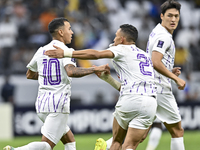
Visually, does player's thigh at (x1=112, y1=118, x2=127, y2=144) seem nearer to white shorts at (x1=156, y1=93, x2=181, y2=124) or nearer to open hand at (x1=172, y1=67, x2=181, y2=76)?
white shorts at (x1=156, y1=93, x2=181, y2=124)

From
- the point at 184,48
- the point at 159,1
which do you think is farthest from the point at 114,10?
the point at 184,48

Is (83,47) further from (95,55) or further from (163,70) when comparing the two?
(95,55)

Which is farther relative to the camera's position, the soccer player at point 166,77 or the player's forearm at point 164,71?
the soccer player at point 166,77

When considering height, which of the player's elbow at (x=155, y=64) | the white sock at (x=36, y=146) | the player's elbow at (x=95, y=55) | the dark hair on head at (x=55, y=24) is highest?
the dark hair on head at (x=55, y=24)

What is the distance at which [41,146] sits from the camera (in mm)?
5477

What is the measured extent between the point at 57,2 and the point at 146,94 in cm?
1187

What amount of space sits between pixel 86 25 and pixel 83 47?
1.24 meters

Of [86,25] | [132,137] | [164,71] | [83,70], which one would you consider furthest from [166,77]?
[86,25]

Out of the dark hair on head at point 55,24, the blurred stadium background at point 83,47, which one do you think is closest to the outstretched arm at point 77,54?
the dark hair on head at point 55,24

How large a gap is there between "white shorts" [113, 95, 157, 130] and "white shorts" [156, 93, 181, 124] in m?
0.83

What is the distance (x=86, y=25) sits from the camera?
51.3 feet

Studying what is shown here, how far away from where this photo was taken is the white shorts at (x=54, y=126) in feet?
18.4

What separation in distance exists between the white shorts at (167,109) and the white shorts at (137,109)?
2.72ft

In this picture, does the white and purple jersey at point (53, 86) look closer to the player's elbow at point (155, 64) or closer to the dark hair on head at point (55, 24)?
the dark hair on head at point (55, 24)
